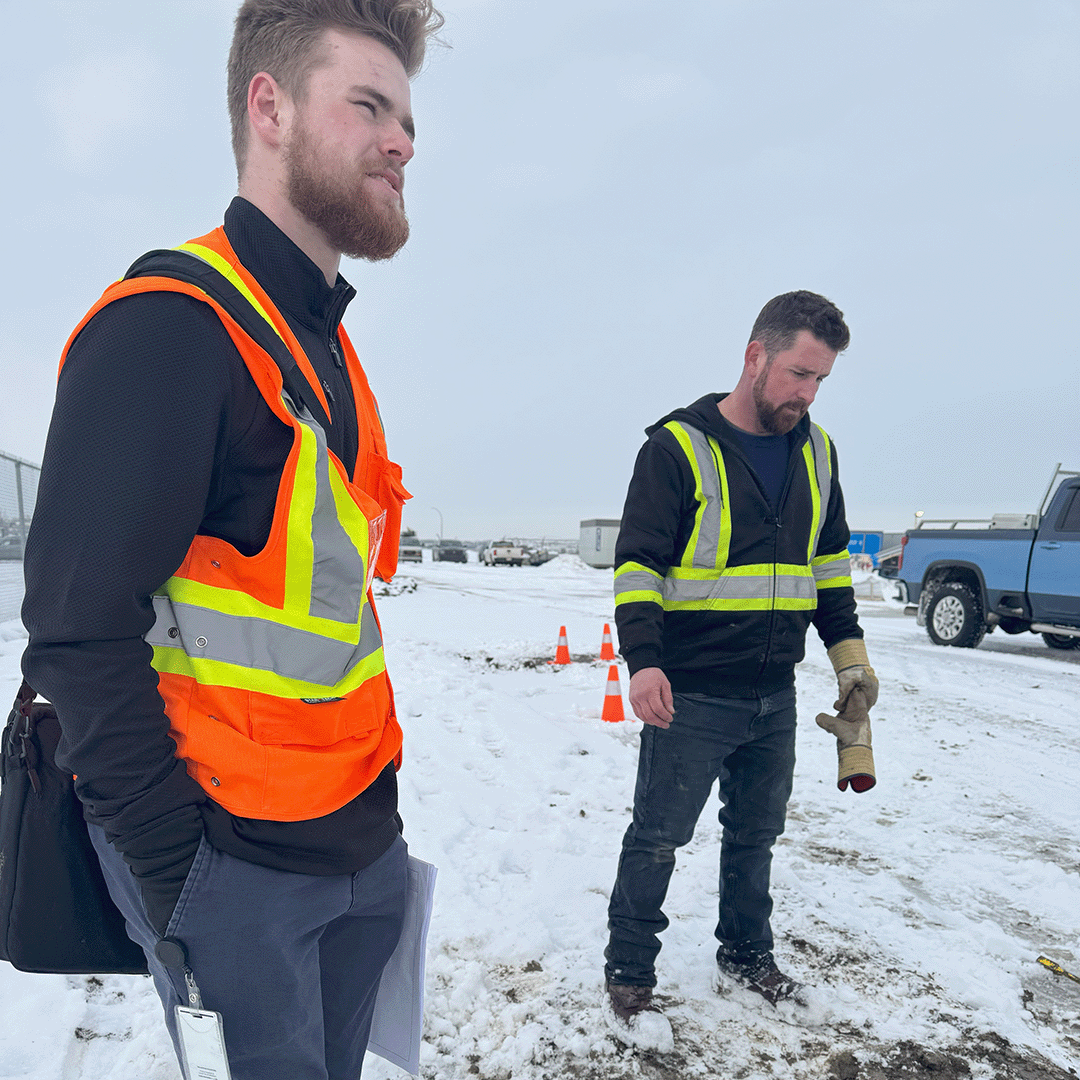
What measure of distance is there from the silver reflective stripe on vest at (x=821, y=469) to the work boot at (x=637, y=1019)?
66.5 inches

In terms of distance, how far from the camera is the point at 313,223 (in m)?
1.43

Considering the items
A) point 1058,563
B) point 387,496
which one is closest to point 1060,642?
point 1058,563

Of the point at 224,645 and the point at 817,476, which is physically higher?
the point at 817,476

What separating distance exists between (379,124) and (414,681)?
6.52m

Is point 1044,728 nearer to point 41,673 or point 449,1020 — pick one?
point 449,1020

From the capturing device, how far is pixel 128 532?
104 cm

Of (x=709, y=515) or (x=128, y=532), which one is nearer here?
(x=128, y=532)

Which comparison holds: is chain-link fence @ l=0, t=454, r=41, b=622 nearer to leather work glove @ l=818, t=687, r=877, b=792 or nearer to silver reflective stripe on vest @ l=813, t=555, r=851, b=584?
silver reflective stripe on vest @ l=813, t=555, r=851, b=584

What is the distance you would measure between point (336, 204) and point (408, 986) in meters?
1.65

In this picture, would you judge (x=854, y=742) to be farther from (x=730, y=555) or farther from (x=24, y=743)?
(x=24, y=743)

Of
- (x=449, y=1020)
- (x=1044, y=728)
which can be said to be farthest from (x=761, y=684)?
(x=1044, y=728)

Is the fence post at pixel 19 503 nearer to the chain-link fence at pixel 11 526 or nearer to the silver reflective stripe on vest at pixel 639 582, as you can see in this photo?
the chain-link fence at pixel 11 526

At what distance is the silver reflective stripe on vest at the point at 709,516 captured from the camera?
2.59 meters

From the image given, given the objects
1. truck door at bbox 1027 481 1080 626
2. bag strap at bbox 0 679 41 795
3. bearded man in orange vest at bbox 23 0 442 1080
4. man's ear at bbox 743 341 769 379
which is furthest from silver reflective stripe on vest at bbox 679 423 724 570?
truck door at bbox 1027 481 1080 626
